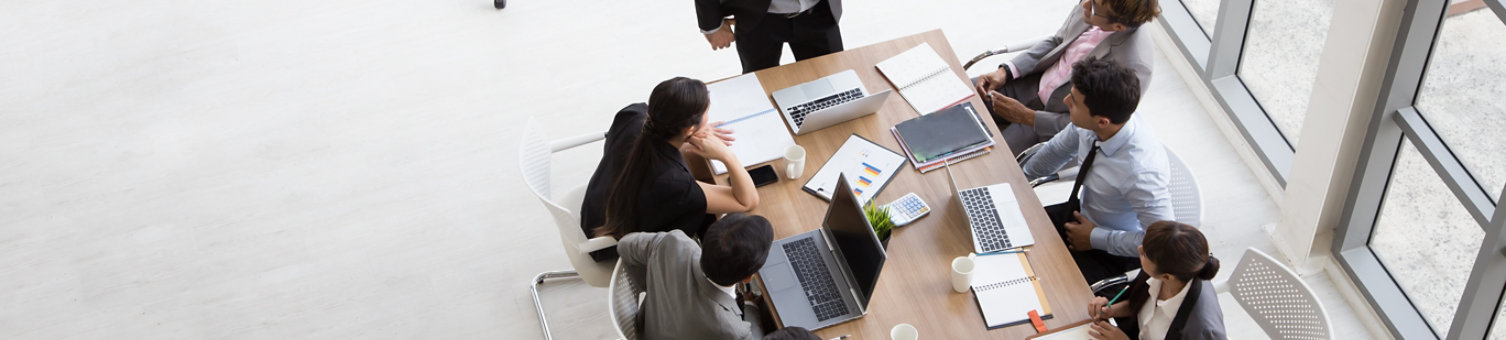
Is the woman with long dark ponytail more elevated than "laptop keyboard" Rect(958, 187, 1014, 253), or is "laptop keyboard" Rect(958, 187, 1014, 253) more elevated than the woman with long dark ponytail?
the woman with long dark ponytail

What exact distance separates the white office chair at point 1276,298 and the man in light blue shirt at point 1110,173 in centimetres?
29

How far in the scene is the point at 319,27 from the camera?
20.3ft

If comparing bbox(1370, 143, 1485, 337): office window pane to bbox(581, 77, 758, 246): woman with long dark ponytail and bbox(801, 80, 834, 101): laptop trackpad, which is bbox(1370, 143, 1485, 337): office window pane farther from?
bbox(581, 77, 758, 246): woman with long dark ponytail

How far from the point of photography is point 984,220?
151 inches

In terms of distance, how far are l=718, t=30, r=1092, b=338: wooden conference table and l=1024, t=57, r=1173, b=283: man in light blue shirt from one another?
20 cm

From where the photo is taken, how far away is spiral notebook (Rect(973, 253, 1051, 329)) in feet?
11.6

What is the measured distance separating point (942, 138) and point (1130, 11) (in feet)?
2.48

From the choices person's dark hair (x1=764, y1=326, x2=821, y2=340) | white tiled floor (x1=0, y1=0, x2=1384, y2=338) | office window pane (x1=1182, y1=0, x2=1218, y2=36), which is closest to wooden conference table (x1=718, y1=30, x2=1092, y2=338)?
person's dark hair (x1=764, y1=326, x2=821, y2=340)

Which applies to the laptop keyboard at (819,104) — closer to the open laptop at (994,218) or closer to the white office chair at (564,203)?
the open laptop at (994,218)

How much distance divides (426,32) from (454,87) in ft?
1.66

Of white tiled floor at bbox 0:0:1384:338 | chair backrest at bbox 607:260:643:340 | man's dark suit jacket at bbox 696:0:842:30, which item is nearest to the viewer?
chair backrest at bbox 607:260:643:340

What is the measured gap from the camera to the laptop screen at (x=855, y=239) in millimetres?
3330

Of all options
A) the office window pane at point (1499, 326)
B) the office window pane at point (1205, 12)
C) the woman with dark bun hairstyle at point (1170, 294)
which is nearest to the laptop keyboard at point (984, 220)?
the woman with dark bun hairstyle at point (1170, 294)

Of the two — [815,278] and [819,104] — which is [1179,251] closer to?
[815,278]
